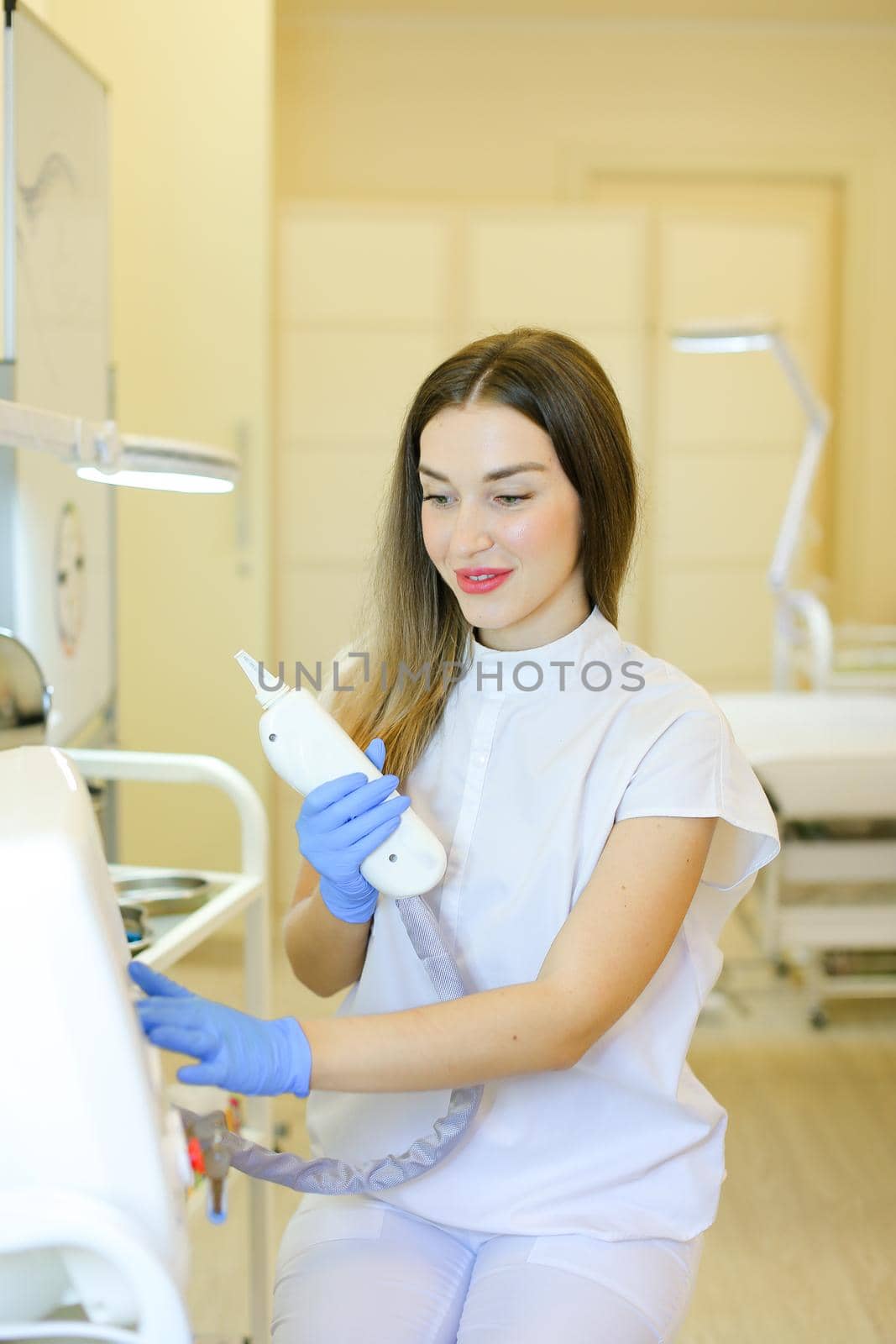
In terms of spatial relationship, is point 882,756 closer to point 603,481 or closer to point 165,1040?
point 603,481

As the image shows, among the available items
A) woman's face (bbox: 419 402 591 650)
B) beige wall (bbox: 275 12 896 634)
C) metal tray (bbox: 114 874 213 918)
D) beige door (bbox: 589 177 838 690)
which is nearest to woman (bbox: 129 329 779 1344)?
woman's face (bbox: 419 402 591 650)

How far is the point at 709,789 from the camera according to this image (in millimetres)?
1028

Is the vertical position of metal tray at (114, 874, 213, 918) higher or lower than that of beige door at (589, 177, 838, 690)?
lower

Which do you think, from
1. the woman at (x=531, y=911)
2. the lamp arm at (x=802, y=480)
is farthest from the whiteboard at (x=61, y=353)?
the lamp arm at (x=802, y=480)

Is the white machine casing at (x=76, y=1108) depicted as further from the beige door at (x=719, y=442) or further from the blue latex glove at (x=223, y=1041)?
the beige door at (x=719, y=442)

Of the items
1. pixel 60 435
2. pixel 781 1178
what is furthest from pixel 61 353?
pixel 781 1178

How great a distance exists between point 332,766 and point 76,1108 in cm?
38

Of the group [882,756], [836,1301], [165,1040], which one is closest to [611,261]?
[882,756]

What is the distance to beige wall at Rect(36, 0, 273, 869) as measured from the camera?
312 centimetres

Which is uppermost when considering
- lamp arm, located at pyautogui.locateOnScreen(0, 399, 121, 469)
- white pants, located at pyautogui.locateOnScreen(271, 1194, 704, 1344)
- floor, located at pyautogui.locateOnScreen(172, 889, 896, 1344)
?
lamp arm, located at pyautogui.locateOnScreen(0, 399, 121, 469)

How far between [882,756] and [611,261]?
1.76 metres

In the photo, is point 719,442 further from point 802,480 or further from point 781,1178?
point 781,1178

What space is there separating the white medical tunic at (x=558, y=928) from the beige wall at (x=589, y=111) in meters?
3.44

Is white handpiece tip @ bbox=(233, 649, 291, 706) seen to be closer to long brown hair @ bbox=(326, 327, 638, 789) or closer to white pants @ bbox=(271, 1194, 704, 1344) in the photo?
long brown hair @ bbox=(326, 327, 638, 789)
